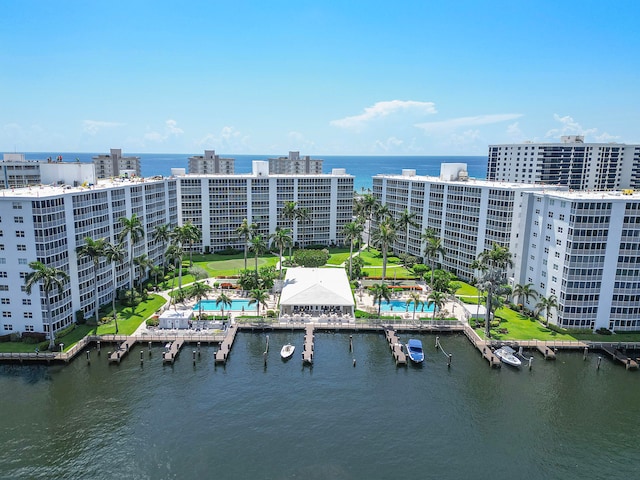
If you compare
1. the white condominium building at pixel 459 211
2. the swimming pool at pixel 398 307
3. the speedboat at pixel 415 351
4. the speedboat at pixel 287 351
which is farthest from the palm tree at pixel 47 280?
the white condominium building at pixel 459 211

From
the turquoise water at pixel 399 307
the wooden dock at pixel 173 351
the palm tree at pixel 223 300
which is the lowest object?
the wooden dock at pixel 173 351

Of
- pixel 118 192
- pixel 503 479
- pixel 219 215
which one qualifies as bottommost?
pixel 503 479

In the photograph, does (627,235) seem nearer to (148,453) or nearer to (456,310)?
(456,310)

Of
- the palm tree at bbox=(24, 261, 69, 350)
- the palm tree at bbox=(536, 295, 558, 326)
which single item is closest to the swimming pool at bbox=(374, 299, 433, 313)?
the palm tree at bbox=(536, 295, 558, 326)

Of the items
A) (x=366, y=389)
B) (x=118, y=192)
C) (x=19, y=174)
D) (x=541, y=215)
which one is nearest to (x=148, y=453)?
(x=366, y=389)

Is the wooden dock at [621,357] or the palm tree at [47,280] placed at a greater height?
the palm tree at [47,280]

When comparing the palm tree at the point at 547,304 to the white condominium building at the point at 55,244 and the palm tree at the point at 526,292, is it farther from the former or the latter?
the white condominium building at the point at 55,244

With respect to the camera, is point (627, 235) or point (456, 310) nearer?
point (627, 235)

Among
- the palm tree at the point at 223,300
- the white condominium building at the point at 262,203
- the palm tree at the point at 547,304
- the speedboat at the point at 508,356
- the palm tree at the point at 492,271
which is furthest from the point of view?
the white condominium building at the point at 262,203
